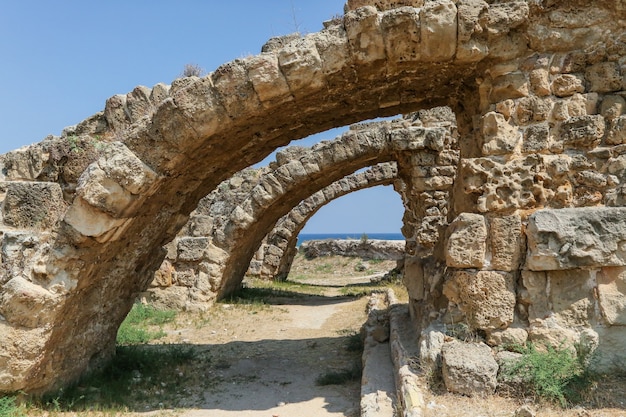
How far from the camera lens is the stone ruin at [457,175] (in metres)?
3.35

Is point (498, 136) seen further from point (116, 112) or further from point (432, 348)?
point (116, 112)

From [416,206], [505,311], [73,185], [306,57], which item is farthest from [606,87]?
[416,206]

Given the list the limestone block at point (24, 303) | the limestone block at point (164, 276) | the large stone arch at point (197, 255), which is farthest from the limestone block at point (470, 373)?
the limestone block at point (164, 276)

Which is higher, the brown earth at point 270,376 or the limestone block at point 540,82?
the limestone block at point 540,82

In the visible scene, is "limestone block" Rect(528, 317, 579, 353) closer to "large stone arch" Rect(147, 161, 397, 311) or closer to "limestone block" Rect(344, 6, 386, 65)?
"limestone block" Rect(344, 6, 386, 65)

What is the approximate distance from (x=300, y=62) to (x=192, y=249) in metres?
6.05

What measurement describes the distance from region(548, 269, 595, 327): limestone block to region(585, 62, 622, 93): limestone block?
139 cm

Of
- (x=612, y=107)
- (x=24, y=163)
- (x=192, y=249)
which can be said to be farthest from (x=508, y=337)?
(x=192, y=249)

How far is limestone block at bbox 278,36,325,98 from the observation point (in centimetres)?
373

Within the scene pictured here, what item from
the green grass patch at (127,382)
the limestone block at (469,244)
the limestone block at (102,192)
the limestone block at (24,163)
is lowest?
the green grass patch at (127,382)

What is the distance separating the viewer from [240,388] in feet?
15.7

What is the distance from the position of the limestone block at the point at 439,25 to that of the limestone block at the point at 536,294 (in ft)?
5.92

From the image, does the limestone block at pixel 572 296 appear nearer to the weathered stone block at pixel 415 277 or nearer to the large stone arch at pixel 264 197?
the weathered stone block at pixel 415 277

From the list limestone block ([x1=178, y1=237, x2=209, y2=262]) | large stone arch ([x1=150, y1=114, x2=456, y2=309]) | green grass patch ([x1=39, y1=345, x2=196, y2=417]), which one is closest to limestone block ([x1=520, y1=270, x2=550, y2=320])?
green grass patch ([x1=39, y1=345, x2=196, y2=417])
